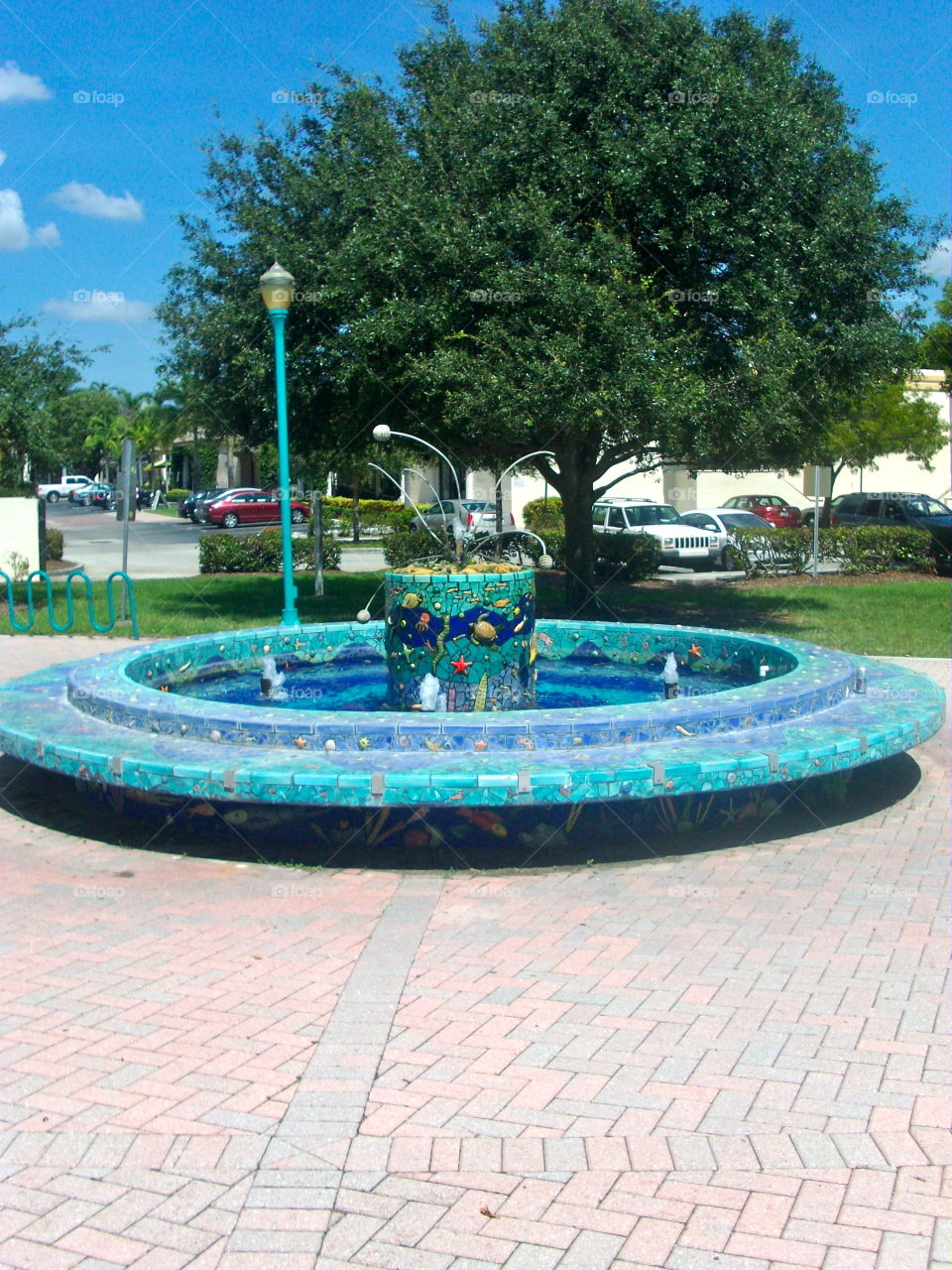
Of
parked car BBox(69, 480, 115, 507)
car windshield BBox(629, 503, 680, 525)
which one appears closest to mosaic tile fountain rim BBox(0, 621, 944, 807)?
car windshield BBox(629, 503, 680, 525)

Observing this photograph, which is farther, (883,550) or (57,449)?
(883,550)

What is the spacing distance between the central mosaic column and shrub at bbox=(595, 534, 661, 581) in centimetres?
1529

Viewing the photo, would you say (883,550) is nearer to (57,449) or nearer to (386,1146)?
(57,449)

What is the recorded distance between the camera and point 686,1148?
11.9 feet

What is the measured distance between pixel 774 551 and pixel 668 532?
9.37 ft

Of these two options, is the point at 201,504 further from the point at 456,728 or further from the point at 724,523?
the point at 456,728

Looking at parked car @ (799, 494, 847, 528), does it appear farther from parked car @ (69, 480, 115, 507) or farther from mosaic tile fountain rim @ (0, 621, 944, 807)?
parked car @ (69, 480, 115, 507)

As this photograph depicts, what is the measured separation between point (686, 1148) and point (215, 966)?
2.27 meters

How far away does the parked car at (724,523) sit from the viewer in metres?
26.4

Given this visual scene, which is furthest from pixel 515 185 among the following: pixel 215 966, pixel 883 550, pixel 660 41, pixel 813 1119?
pixel 883 550

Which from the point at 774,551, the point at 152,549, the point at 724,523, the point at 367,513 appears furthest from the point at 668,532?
the point at 367,513

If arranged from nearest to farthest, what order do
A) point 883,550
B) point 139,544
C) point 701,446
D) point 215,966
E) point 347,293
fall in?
point 215,966
point 701,446
point 347,293
point 883,550
point 139,544

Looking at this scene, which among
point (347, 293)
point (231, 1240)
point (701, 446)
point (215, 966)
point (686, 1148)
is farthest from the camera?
point (347, 293)

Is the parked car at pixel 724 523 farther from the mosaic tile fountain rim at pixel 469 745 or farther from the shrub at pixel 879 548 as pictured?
the mosaic tile fountain rim at pixel 469 745
